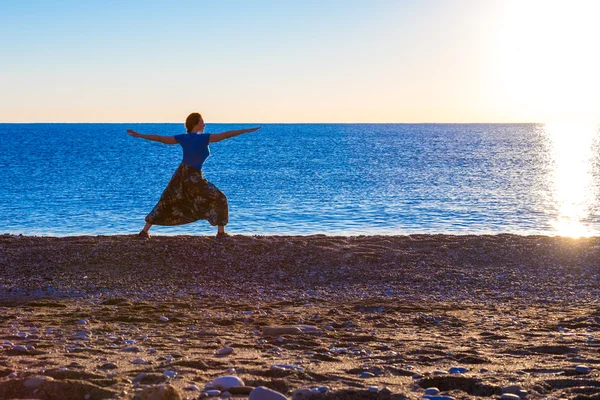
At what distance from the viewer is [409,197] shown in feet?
97.8

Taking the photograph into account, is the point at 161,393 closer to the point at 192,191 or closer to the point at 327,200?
the point at 192,191

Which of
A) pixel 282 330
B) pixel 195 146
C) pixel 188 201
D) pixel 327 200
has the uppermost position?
pixel 195 146

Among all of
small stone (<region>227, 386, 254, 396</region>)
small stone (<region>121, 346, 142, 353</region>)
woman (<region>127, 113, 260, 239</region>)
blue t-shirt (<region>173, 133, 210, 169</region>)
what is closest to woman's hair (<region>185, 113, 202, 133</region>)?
woman (<region>127, 113, 260, 239</region>)

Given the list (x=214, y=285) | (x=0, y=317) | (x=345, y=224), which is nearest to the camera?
(x=0, y=317)

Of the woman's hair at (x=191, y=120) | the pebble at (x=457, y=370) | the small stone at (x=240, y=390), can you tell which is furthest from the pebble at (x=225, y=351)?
the woman's hair at (x=191, y=120)

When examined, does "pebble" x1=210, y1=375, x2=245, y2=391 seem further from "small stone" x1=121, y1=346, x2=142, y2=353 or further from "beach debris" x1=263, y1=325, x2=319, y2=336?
"beach debris" x1=263, y1=325, x2=319, y2=336

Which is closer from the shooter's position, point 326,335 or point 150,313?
point 326,335

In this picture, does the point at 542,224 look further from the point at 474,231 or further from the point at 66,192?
the point at 66,192

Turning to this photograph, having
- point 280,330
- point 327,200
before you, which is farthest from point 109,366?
point 327,200

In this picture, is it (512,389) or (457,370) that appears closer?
(512,389)

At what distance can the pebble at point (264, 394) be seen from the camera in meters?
4.27

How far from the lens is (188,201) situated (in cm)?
1145

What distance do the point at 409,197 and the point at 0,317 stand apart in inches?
936

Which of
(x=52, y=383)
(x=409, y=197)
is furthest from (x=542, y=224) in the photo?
(x=52, y=383)
